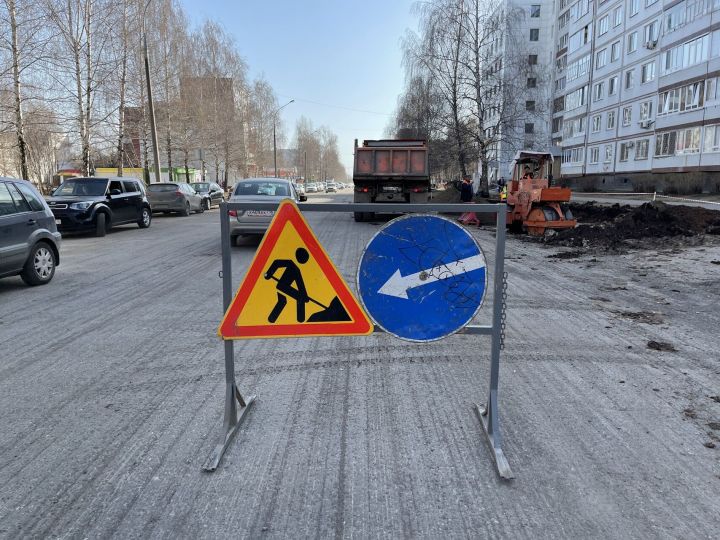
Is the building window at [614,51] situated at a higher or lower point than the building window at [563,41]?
lower

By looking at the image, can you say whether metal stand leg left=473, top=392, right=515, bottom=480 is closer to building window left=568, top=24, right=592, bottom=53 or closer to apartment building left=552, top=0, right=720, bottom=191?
apartment building left=552, top=0, right=720, bottom=191

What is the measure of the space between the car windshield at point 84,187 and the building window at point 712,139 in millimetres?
34092

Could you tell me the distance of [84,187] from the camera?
1579cm

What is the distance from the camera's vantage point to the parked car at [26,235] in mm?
7488

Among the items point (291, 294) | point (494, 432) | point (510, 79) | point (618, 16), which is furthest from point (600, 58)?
point (291, 294)

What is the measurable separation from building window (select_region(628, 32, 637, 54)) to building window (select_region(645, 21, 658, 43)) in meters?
1.77

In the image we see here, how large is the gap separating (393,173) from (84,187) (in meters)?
10.4

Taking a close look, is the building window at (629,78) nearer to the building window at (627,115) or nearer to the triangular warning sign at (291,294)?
the building window at (627,115)

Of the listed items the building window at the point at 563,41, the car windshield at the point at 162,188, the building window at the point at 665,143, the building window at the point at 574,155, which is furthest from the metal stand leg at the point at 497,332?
the building window at the point at 563,41

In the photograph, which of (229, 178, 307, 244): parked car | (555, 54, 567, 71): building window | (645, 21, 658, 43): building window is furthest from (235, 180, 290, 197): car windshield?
(555, 54, 567, 71): building window

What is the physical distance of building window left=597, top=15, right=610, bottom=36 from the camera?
4823 centimetres

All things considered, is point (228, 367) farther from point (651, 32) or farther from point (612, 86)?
point (612, 86)

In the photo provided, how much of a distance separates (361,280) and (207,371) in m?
1.96

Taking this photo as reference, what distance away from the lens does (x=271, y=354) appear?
4980mm
